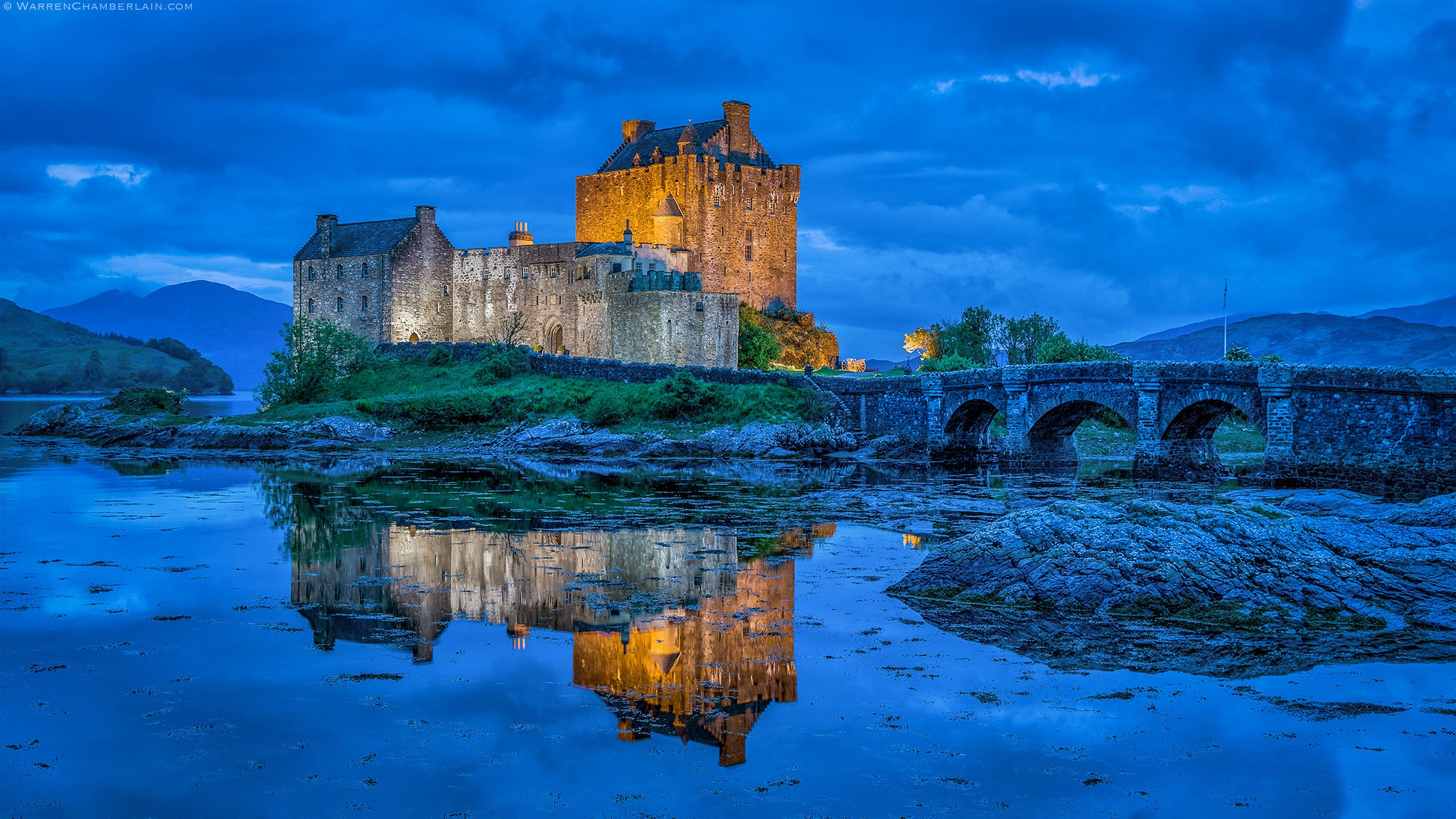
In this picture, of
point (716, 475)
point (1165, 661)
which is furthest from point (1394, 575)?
point (716, 475)

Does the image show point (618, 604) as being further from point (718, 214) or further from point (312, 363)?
point (718, 214)

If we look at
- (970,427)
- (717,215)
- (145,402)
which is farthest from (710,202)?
(145,402)

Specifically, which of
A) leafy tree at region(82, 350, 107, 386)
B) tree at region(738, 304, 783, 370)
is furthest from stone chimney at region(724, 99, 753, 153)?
leafy tree at region(82, 350, 107, 386)

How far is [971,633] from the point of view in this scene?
13109mm

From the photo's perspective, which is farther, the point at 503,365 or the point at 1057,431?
the point at 503,365

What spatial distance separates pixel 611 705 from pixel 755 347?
1902 inches

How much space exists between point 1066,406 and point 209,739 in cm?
3054

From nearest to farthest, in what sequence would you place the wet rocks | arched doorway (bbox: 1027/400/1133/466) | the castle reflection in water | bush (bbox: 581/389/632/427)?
the castle reflection in water < the wet rocks < arched doorway (bbox: 1027/400/1133/466) < bush (bbox: 581/389/632/427)

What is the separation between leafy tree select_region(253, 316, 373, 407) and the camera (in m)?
51.0

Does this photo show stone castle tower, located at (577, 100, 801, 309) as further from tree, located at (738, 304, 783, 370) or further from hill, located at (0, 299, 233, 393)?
hill, located at (0, 299, 233, 393)

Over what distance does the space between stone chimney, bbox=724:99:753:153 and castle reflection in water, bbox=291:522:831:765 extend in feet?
163

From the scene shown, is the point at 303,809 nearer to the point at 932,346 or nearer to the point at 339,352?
the point at 339,352

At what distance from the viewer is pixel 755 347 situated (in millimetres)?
58344

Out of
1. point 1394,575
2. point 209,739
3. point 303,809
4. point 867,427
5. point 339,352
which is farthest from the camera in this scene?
point 339,352
